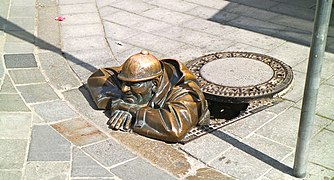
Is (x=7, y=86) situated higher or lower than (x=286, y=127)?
higher

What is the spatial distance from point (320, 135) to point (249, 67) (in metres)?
1.68

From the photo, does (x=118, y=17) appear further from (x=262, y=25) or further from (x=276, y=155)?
(x=276, y=155)

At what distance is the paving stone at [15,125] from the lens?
5365 mm

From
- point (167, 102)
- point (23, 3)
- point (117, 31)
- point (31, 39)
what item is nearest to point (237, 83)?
point (167, 102)

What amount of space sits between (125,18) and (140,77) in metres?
3.66

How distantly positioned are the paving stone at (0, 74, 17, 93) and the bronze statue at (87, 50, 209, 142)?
1.07 m

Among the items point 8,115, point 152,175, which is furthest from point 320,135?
point 8,115

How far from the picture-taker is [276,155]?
5.16 m

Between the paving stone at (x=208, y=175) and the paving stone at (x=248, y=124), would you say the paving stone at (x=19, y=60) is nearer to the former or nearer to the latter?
the paving stone at (x=248, y=124)

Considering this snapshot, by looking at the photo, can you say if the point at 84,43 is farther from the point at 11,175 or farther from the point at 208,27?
the point at 11,175

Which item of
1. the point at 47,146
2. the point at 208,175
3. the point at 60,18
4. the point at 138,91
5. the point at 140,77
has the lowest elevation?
the point at 208,175

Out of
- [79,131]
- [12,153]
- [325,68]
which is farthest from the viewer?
[325,68]

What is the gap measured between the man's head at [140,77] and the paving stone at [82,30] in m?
2.78

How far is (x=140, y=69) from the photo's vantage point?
17.8ft
